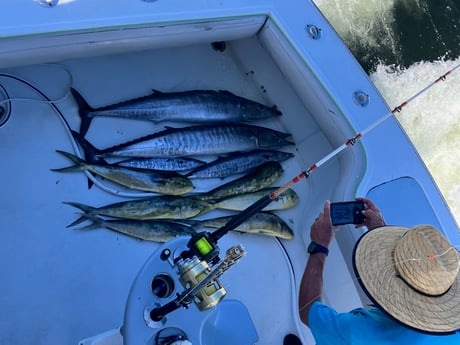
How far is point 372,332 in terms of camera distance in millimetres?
1642

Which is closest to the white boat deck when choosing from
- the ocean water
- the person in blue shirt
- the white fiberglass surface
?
the white fiberglass surface

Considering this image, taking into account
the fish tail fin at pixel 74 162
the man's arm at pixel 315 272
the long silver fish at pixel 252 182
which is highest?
the fish tail fin at pixel 74 162

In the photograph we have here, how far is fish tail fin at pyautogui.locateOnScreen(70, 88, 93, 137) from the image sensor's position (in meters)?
2.70

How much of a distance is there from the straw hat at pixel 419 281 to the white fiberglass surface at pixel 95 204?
1.18m

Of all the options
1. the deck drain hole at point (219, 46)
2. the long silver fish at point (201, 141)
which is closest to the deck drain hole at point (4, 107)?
the long silver fish at point (201, 141)

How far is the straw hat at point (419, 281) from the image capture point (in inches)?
62.2

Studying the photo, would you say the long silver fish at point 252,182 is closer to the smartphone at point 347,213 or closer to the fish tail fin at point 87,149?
the fish tail fin at point 87,149

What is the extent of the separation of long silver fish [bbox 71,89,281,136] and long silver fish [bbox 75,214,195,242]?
1.70 feet

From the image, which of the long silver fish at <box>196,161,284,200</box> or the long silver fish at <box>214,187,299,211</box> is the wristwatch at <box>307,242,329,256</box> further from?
the long silver fish at <box>196,161,284,200</box>

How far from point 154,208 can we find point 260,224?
630 mm

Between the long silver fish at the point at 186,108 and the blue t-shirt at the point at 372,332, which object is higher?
the long silver fish at the point at 186,108

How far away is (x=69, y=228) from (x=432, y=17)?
419cm

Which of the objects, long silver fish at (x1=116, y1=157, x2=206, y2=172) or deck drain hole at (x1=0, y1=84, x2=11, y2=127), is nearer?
deck drain hole at (x1=0, y1=84, x2=11, y2=127)

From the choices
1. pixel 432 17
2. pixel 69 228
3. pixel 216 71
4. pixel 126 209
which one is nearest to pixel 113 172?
pixel 126 209
